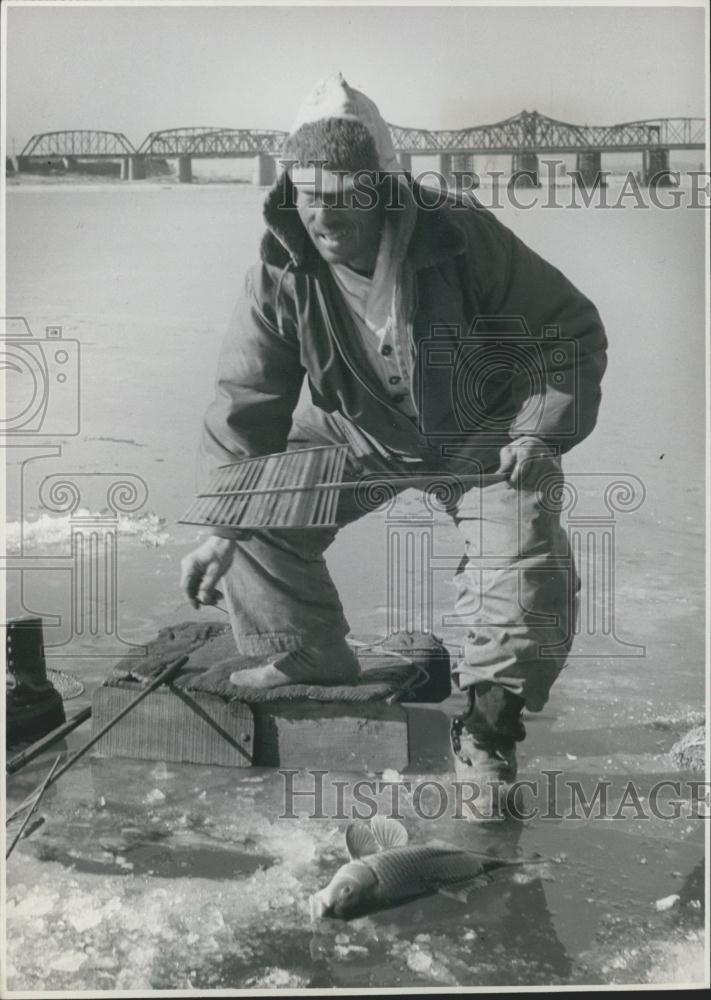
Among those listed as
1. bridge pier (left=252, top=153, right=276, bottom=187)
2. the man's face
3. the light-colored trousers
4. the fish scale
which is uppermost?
bridge pier (left=252, top=153, right=276, bottom=187)

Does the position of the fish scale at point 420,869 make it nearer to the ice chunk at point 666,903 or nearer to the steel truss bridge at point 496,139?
the ice chunk at point 666,903

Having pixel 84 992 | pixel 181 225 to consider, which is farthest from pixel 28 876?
pixel 181 225

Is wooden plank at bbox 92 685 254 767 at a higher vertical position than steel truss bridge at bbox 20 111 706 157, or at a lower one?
lower

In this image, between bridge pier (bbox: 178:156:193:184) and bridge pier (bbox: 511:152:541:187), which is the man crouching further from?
bridge pier (bbox: 178:156:193:184)

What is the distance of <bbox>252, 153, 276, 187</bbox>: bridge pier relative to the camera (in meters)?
3.30

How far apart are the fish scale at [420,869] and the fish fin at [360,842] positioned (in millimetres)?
58

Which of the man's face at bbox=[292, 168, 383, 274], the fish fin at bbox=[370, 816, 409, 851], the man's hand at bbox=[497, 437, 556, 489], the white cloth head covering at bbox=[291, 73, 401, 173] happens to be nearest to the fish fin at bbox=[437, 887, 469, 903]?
the fish fin at bbox=[370, 816, 409, 851]

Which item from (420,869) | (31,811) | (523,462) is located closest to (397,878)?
(420,869)

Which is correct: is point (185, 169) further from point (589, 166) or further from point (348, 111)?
point (589, 166)

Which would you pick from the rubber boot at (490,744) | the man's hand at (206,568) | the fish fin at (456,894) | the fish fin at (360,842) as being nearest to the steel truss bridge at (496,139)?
the man's hand at (206,568)

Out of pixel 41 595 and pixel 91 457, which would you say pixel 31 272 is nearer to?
pixel 91 457

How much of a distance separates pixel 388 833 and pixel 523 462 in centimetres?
102

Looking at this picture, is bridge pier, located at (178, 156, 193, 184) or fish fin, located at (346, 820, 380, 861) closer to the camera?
fish fin, located at (346, 820, 380, 861)

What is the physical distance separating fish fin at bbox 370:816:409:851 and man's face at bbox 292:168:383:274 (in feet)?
4.69
